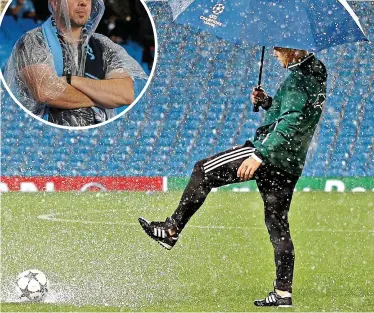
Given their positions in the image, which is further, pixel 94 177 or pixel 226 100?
pixel 226 100

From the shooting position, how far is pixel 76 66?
27.1 ft

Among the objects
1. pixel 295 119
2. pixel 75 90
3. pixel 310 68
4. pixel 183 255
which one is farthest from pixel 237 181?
pixel 183 255

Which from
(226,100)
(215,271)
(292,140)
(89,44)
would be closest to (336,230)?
(215,271)

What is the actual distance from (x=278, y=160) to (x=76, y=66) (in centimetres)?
246

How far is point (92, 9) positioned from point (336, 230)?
201 inches

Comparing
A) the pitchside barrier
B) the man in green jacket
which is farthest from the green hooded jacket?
the pitchside barrier

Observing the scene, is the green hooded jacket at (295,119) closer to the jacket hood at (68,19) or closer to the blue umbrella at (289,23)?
the blue umbrella at (289,23)

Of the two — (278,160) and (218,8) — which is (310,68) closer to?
(278,160)

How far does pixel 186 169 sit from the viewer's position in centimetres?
1900

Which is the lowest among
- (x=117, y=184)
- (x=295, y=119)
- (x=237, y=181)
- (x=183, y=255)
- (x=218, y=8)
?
(x=183, y=255)

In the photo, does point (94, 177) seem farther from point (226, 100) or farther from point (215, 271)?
point (215, 271)

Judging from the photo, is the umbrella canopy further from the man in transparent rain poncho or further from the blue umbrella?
the man in transparent rain poncho

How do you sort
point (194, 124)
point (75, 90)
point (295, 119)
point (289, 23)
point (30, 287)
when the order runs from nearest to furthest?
point (295, 119), point (289, 23), point (30, 287), point (75, 90), point (194, 124)

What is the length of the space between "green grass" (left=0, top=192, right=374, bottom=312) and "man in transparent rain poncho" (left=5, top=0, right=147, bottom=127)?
1.41 metres
